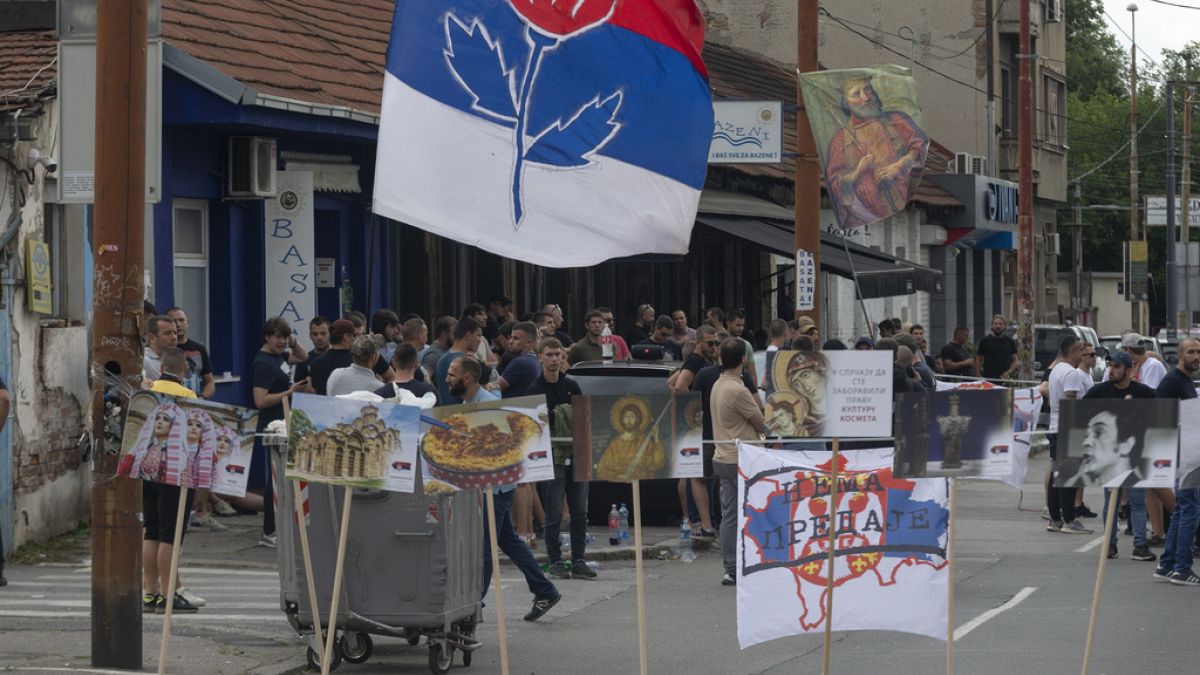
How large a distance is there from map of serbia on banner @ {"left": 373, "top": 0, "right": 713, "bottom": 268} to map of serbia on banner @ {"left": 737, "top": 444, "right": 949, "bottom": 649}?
4.46 feet

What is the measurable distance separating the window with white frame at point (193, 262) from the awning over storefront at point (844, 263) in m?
8.98

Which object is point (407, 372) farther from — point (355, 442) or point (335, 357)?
point (355, 442)

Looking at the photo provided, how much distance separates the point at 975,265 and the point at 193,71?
32.2 metres

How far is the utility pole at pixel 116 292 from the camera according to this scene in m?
9.45

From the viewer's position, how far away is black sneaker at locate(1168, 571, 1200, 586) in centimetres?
1369

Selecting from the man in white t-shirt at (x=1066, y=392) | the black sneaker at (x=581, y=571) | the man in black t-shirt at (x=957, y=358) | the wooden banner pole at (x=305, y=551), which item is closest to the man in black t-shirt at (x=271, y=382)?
the black sneaker at (x=581, y=571)

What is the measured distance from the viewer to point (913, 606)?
8.85 meters

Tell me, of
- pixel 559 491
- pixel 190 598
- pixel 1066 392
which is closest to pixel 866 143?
pixel 1066 392

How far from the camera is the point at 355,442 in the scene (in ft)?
28.6

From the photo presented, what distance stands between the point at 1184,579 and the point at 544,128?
282 inches

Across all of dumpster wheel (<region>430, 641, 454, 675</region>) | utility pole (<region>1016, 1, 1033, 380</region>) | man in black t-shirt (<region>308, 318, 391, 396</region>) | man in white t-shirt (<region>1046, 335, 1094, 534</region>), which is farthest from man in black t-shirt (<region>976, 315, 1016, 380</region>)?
dumpster wheel (<region>430, 641, 454, 675</region>)

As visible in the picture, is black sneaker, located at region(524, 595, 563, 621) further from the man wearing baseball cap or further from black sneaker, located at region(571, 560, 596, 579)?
the man wearing baseball cap

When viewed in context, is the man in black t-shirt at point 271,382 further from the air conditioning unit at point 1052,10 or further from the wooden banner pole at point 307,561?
the air conditioning unit at point 1052,10

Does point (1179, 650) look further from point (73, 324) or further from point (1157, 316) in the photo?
point (1157, 316)
